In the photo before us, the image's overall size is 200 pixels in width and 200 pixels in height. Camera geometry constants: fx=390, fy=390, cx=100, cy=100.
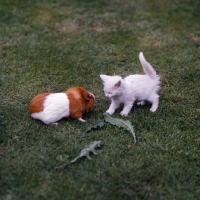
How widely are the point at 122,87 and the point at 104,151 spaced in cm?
83

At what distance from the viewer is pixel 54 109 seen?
13.1 ft

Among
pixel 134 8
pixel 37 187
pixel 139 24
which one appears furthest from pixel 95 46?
pixel 37 187

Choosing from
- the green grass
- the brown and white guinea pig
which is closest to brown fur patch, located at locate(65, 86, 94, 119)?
the brown and white guinea pig

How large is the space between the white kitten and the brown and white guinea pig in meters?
0.34

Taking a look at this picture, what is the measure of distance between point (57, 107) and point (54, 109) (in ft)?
0.12

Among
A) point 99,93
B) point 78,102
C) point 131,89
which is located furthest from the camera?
point 99,93

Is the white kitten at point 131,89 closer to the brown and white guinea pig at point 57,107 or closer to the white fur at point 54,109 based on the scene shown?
the brown and white guinea pig at point 57,107

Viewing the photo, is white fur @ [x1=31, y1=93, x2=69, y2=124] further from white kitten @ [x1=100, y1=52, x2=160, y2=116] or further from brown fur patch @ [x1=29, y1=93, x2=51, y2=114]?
white kitten @ [x1=100, y1=52, x2=160, y2=116]

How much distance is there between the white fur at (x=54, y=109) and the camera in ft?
13.1

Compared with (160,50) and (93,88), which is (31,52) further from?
(160,50)

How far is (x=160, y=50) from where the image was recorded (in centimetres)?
622


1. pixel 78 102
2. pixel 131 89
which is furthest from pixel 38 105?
pixel 131 89

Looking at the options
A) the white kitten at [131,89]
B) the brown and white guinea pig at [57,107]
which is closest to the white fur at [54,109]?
the brown and white guinea pig at [57,107]

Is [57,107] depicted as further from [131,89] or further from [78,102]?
[131,89]
